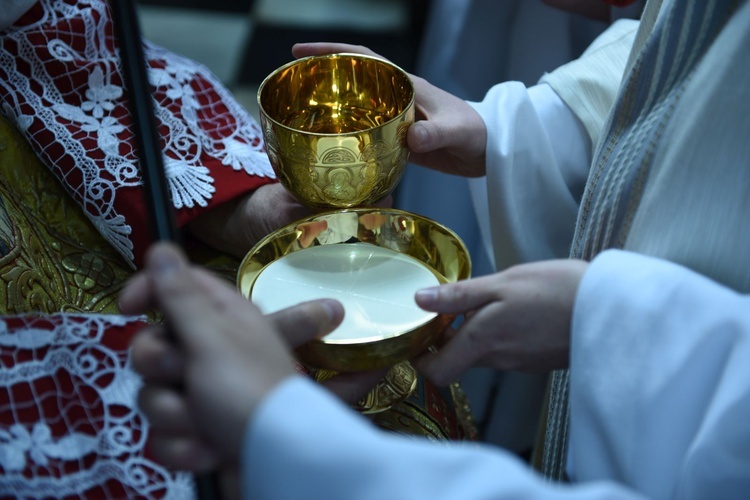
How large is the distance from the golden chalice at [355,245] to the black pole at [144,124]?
15cm

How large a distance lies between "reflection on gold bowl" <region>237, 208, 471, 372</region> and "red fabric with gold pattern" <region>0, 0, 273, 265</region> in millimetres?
180

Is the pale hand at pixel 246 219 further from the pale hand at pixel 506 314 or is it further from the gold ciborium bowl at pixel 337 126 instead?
the pale hand at pixel 506 314

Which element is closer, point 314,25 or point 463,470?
point 463,470

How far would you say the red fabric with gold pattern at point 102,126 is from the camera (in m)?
0.76

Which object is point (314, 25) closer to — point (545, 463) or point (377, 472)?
point (545, 463)

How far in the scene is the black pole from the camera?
16.2 inches

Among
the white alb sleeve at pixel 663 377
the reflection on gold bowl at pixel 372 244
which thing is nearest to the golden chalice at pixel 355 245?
the reflection on gold bowl at pixel 372 244

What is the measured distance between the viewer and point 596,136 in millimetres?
841

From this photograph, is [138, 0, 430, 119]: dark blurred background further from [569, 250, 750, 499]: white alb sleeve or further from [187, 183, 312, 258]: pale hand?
[569, 250, 750, 499]: white alb sleeve

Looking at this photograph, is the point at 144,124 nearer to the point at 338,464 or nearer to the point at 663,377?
the point at 338,464

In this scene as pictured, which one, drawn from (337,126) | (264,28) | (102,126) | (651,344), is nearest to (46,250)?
(102,126)

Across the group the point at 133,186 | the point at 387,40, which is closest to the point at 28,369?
the point at 133,186

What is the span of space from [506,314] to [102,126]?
463mm

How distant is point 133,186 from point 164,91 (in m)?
0.14
